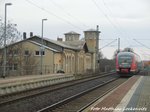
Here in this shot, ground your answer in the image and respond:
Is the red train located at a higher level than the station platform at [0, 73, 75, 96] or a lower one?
higher

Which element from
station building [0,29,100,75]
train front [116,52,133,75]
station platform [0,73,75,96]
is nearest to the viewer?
station platform [0,73,75,96]

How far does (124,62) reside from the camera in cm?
4666

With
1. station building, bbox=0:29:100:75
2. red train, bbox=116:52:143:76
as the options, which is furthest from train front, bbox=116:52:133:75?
station building, bbox=0:29:100:75

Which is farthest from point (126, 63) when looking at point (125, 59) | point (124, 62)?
point (125, 59)

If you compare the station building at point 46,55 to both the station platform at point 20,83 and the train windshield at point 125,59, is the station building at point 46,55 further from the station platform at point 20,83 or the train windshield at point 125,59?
the train windshield at point 125,59

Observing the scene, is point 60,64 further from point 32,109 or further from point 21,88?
point 32,109

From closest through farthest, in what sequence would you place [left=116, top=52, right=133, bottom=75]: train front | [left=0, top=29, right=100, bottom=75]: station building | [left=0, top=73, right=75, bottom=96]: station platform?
[left=0, top=73, right=75, bottom=96]: station platform < [left=116, top=52, right=133, bottom=75]: train front < [left=0, top=29, right=100, bottom=75]: station building

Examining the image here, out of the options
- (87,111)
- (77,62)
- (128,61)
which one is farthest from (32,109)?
(77,62)

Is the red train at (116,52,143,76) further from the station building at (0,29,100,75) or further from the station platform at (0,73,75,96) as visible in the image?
the station platform at (0,73,75,96)

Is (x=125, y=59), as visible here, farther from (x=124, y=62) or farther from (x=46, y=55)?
(x=46, y=55)

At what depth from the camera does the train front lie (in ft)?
152

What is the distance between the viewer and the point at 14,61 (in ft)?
180

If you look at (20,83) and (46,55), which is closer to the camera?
(20,83)

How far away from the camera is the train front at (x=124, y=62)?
4647 centimetres
